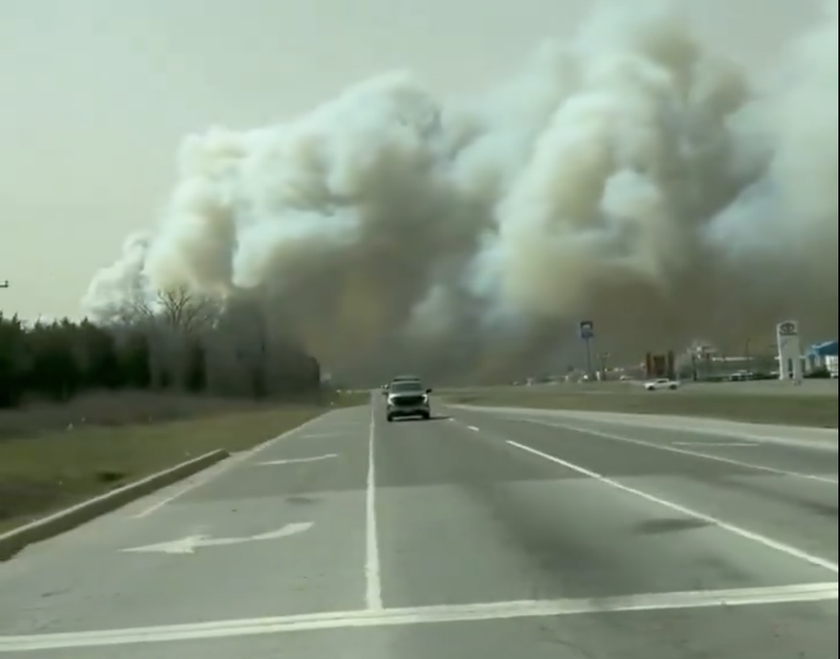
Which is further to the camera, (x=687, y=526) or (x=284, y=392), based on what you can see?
(x=284, y=392)

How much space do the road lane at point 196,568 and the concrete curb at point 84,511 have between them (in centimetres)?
26

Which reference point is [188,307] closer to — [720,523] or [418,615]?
[720,523]

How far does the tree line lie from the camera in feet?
63.4

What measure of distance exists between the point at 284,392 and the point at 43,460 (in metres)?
5.48

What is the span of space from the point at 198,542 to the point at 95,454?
15786 millimetres

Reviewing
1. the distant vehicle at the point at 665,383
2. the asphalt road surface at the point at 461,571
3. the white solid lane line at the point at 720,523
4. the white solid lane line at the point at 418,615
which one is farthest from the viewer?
the white solid lane line at the point at 720,523

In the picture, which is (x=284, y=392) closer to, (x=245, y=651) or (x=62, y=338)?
(x=62, y=338)

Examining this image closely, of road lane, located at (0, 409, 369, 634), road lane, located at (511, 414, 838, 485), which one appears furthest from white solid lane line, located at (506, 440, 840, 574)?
road lane, located at (0, 409, 369, 634)

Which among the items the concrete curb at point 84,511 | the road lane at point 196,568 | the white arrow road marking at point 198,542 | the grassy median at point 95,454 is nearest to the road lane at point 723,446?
the road lane at point 196,568

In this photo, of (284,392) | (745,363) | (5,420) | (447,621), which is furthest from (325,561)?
(5,420)

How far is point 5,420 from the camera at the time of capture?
2402 cm

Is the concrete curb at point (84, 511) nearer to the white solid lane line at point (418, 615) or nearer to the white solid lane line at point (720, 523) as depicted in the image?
the white solid lane line at point (418, 615)

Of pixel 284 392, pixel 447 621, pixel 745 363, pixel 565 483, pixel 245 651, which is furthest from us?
pixel 284 392

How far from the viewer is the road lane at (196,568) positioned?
915cm
